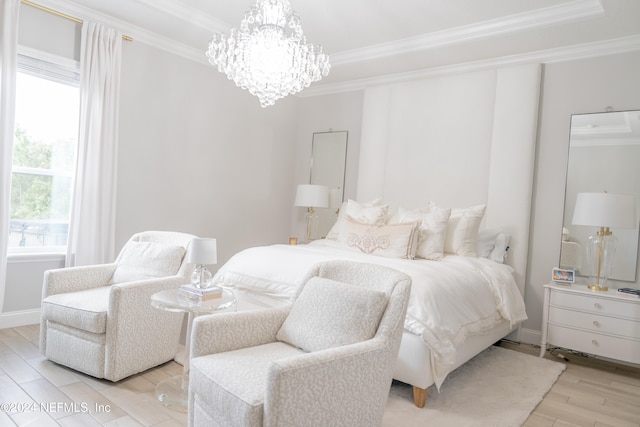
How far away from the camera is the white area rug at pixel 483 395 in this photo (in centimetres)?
232

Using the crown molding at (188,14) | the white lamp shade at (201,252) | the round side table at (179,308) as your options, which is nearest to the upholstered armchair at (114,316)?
the round side table at (179,308)

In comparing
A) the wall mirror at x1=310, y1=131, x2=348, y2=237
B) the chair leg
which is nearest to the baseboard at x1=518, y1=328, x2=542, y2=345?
the chair leg

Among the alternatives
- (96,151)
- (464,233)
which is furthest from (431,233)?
(96,151)

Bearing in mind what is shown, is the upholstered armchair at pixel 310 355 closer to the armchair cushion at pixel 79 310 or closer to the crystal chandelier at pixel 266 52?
the armchair cushion at pixel 79 310

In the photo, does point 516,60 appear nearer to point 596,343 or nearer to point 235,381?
point 596,343

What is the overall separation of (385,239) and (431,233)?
1.36 ft

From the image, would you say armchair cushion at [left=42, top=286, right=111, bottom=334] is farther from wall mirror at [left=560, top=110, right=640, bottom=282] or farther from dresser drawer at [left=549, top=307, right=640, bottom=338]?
wall mirror at [left=560, top=110, right=640, bottom=282]

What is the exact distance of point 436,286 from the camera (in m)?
2.58

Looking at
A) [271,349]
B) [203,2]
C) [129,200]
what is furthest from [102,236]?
[271,349]

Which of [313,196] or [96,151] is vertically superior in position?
[96,151]

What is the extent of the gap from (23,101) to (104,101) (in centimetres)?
60

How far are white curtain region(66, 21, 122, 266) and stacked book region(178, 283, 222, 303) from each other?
181cm

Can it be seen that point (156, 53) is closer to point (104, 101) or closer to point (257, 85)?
point (104, 101)

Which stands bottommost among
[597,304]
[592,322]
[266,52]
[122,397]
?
[122,397]
